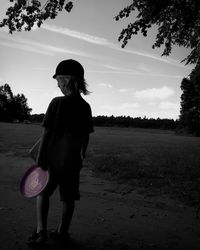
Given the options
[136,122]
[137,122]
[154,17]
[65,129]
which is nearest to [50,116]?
[65,129]

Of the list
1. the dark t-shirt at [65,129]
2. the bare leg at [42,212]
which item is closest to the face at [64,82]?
the dark t-shirt at [65,129]

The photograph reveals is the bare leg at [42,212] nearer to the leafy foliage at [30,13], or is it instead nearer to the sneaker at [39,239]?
the sneaker at [39,239]

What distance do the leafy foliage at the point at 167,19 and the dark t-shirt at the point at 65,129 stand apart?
5.39 m

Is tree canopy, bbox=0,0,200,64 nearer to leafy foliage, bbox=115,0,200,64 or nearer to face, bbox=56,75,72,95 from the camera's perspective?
leafy foliage, bbox=115,0,200,64

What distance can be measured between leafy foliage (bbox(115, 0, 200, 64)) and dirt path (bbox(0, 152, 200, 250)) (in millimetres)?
4473

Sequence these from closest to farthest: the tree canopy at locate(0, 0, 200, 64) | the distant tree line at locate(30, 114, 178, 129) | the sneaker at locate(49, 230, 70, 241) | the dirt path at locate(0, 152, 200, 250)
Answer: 1. the sneaker at locate(49, 230, 70, 241)
2. the dirt path at locate(0, 152, 200, 250)
3. the tree canopy at locate(0, 0, 200, 64)
4. the distant tree line at locate(30, 114, 178, 129)

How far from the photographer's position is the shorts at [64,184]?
3457mm

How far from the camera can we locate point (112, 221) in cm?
459

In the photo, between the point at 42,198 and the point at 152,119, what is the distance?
97.4 m

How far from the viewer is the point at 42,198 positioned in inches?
137

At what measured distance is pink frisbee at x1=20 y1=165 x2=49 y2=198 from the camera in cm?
347

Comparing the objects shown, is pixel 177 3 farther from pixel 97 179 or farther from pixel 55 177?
pixel 55 177

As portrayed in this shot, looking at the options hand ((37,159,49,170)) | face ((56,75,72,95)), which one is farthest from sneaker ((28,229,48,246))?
face ((56,75,72,95))

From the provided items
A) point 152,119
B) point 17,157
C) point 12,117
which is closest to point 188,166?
point 17,157
